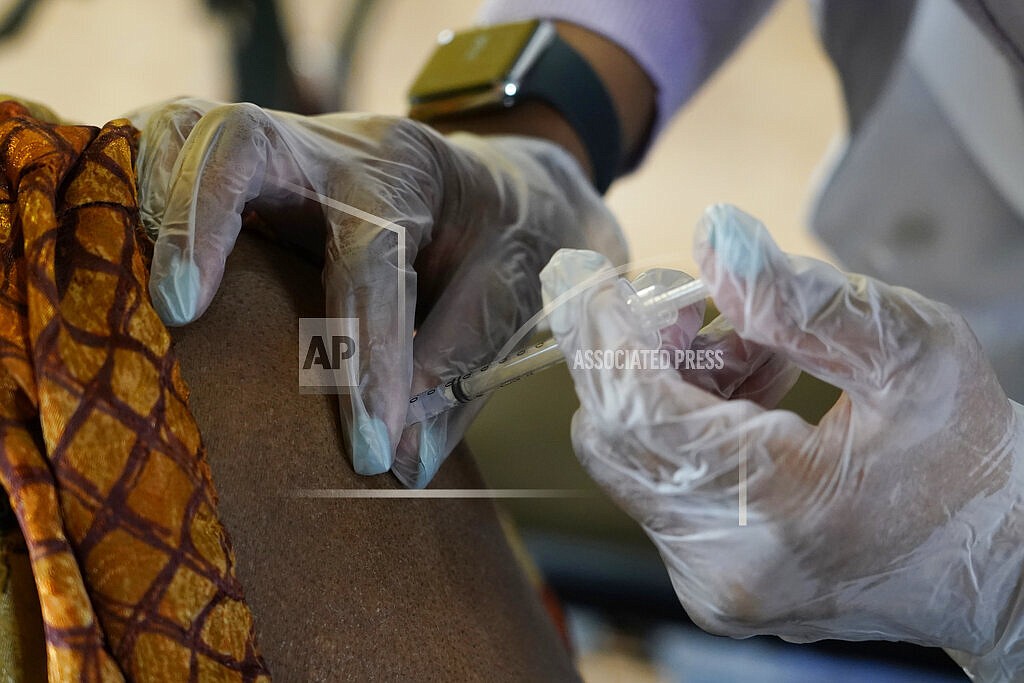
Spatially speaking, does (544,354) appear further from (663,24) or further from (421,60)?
(421,60)

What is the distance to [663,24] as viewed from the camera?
54.9 inches

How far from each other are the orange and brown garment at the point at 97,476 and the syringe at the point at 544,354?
0.72ft

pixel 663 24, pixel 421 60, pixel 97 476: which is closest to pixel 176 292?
pixel 97 476

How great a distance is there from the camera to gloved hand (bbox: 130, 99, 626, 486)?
0.69 metres

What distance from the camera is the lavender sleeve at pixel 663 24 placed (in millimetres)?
1384

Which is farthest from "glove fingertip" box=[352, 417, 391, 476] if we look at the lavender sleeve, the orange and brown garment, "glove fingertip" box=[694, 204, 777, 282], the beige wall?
the beige wall

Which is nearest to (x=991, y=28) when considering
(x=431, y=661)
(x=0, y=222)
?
(x=431, y=661)

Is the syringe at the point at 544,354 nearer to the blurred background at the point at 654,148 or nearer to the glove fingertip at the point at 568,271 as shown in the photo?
the glove fingertip at the point at 568,271

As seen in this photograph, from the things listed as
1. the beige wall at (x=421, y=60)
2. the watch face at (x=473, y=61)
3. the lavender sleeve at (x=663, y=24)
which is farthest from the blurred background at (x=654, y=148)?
the watch face at (x=473, y=61)

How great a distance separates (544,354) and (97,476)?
1.06 feet

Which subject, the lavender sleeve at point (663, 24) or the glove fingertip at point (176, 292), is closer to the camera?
the glove fingertip at point (176, 292)

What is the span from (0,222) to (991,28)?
3.37 ft

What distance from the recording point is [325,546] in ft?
2.15

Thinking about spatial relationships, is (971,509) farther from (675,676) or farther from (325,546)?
(675,676)
